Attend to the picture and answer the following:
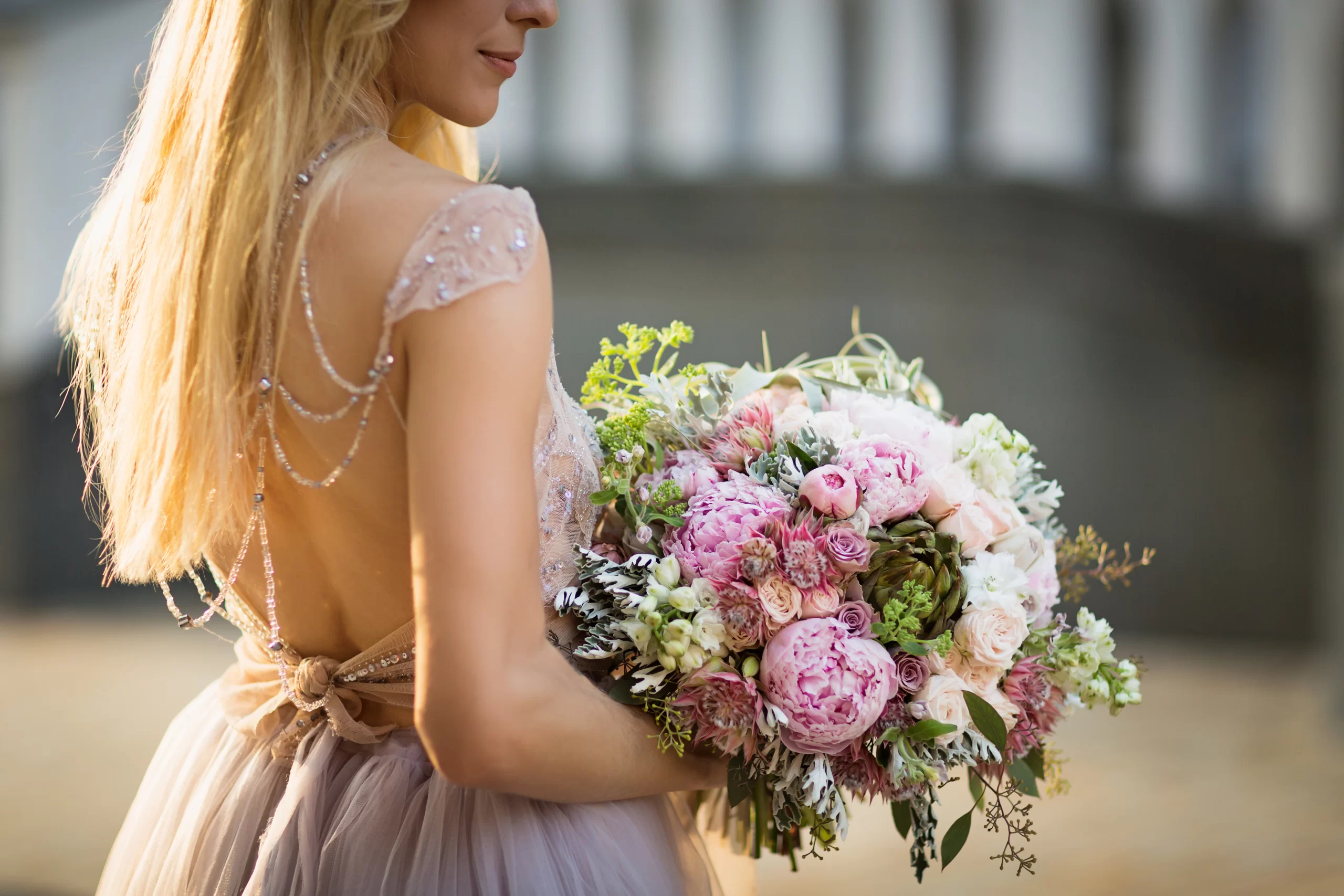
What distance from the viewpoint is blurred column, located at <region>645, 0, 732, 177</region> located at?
10.4 metres

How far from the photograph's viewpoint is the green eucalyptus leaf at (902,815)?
1492 mm

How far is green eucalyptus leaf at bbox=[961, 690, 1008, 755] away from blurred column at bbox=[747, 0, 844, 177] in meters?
9.16

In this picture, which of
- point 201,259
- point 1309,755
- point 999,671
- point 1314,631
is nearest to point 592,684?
point 999,671

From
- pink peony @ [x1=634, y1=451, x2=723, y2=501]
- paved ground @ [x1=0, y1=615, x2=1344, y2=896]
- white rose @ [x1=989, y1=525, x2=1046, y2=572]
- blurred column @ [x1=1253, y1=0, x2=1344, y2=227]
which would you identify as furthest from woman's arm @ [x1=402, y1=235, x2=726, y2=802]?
blurred column @ [x1=1253, y1=0, x2=1344, y2=227]

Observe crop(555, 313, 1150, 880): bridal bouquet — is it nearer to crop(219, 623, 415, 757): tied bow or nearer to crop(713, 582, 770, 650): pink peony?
crop(713, 582, 770, 650): pink peony

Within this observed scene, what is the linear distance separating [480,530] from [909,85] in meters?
9.89

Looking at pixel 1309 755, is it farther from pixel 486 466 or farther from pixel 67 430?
pixel 67 430

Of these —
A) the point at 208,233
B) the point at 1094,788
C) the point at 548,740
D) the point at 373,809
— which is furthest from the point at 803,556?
the point at 1094,788

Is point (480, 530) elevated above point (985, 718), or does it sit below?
above

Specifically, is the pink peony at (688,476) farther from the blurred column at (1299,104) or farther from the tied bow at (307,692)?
the blurred column at (1299,104)

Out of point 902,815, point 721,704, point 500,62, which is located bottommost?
point 902,815

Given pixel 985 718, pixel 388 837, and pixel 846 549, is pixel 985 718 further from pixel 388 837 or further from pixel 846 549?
pixel 388 837

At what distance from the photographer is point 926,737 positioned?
134cm

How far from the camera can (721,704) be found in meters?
1.31
